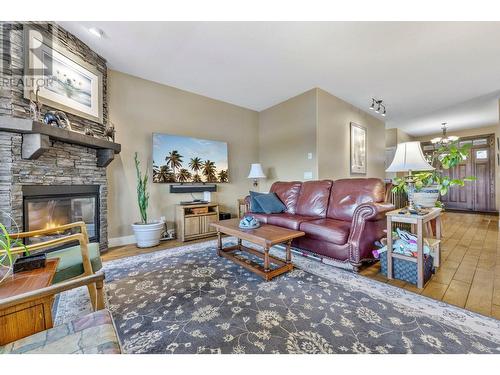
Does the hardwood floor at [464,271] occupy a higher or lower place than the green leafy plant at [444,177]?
lower

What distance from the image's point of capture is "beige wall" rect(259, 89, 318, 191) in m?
4.02

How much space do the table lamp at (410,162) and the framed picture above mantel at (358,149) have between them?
103 inches

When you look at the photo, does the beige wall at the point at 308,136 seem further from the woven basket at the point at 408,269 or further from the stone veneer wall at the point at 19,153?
the stone veneer wall at the point at 19,153

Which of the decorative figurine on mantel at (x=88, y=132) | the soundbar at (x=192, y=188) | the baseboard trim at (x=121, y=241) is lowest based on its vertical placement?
the baseboard trim at (x=121, y=241)

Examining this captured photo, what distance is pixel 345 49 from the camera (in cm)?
274

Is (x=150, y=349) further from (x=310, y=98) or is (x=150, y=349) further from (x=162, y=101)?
(x=310, y=98)

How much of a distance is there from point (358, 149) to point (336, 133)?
3.19 ft

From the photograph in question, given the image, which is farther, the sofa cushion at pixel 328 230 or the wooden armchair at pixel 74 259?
the sofa cushion at pixel 328 230

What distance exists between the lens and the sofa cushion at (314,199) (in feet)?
9.74

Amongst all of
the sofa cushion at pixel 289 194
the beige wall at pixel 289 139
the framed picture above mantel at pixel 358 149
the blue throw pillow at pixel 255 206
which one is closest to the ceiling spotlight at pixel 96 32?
the blue throw pillow at pixel 255 206

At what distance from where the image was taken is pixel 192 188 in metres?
3.96

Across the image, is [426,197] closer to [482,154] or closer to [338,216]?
[338,216]
